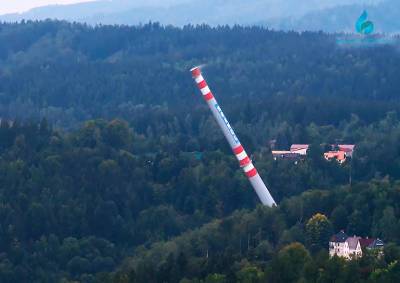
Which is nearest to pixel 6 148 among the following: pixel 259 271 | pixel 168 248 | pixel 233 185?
pixel 233 185

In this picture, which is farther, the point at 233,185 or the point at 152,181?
the point at 152,181

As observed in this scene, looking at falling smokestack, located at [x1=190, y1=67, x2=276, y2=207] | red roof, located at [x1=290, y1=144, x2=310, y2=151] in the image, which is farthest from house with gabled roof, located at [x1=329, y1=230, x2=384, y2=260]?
red roof, located at [x1=290, y1=144, x2=310, y2=151]

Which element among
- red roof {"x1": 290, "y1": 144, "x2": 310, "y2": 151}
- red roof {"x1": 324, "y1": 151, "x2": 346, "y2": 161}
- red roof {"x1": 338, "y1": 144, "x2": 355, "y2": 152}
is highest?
red roof {"x1": 324, "y1": 151, "x2": 346, "y2": 161}

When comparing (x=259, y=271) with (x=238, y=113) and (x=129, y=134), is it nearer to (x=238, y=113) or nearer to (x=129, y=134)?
(x=129, y=134)

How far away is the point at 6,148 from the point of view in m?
105

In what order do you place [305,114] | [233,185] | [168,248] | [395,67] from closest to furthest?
1. [168,248]
2. [233,185]
3. [305,114]
4. [395,67]

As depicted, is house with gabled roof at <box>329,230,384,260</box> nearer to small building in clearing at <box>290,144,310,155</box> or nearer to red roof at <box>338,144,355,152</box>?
red roof at <box>338,144,355,152</box>

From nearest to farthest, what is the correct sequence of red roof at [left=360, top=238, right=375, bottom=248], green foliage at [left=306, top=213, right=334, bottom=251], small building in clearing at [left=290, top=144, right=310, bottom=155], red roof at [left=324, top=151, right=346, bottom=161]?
red roof at [left=360, top=238, right=375, bottom=248], green foliage at [left=306, top=213, right=334, bottom=251], red roof at [left=324, top=151, right=346, bottom=161], small building in clearing at [left=290, top=144, right=310, bottom=155]

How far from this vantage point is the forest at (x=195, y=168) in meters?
69.9

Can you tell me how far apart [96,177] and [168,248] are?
22.8 m

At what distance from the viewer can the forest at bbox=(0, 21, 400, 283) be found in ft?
229

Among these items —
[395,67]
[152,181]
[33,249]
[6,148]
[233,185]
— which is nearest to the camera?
[33,249]

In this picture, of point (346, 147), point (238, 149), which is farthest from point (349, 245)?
point (346, 147)

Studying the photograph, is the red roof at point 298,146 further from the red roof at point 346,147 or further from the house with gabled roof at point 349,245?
the house with gabled roof at point 349,245
